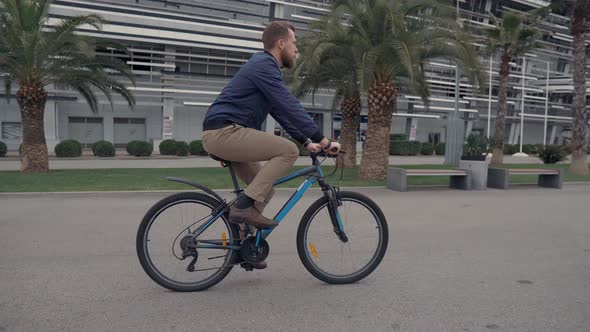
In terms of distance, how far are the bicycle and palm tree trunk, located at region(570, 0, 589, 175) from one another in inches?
680

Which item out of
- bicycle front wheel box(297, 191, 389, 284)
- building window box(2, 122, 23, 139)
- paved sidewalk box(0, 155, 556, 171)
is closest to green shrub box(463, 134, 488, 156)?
paved sidewalk box(0, 155, 556, 171)

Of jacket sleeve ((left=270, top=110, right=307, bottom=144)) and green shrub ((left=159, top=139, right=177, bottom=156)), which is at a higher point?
jacket sleeve ((left=270, top=110, right=307, bottom=144))

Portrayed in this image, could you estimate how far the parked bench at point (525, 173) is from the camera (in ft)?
39.3

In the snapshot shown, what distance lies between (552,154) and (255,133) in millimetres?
25268

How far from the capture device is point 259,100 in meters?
3.53

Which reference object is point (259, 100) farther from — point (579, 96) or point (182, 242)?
point (579, 96)

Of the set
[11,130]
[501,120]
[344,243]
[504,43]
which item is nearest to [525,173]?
[344,243]

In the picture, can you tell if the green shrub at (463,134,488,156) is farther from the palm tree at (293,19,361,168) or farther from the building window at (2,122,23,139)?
the building window at (2,122,23,139)

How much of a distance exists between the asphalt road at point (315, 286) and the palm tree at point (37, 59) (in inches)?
365

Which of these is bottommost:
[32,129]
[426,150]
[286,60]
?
[426,150]

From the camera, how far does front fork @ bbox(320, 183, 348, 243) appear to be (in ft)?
12.1

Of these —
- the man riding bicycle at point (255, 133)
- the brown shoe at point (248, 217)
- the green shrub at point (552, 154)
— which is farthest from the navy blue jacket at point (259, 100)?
the green shrub at point (552, 154)

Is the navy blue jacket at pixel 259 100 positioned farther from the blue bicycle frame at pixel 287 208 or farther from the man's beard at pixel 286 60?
the blue bicycle frame at pixel 287 208

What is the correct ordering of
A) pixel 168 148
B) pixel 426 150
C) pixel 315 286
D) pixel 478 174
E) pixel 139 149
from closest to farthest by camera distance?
pixel 315 286 < pixel 478 174 < pixel 139 149 < pixel 168 148 < pixel 426 150
